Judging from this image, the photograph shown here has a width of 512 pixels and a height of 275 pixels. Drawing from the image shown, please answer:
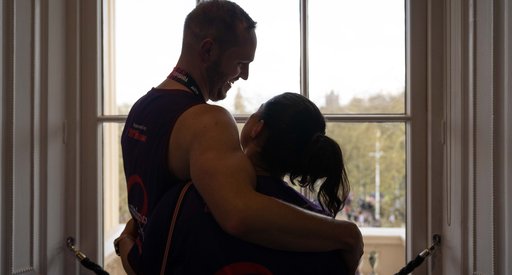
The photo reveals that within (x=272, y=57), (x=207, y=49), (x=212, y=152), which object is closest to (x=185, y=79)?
(x=207, y=49)

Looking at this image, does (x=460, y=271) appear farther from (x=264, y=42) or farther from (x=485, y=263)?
(x=264, y=42)

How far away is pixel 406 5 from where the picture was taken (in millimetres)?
1708

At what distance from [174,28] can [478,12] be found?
98 cm

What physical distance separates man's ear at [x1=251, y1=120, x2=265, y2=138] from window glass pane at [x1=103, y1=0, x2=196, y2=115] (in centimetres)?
89

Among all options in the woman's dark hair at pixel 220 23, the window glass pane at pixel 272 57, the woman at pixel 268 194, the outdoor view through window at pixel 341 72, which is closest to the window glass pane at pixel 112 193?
the outdoor view through window at pixel 341 72

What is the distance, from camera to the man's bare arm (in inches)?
33.3

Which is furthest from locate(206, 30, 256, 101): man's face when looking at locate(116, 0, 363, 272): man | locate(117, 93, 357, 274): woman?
locate(117, 93, 357, 274): woman

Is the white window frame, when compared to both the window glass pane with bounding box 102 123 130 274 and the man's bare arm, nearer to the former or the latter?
the window glass pane with bounding box 102 123 130 274

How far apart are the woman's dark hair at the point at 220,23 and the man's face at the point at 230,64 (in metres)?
0.02

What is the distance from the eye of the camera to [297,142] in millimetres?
1001

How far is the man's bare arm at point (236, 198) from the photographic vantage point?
0.84 meters

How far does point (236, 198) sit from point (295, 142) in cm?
21

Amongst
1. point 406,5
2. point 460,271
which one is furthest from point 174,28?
point 460,271

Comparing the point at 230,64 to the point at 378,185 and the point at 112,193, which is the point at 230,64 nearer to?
the point at 378,185
